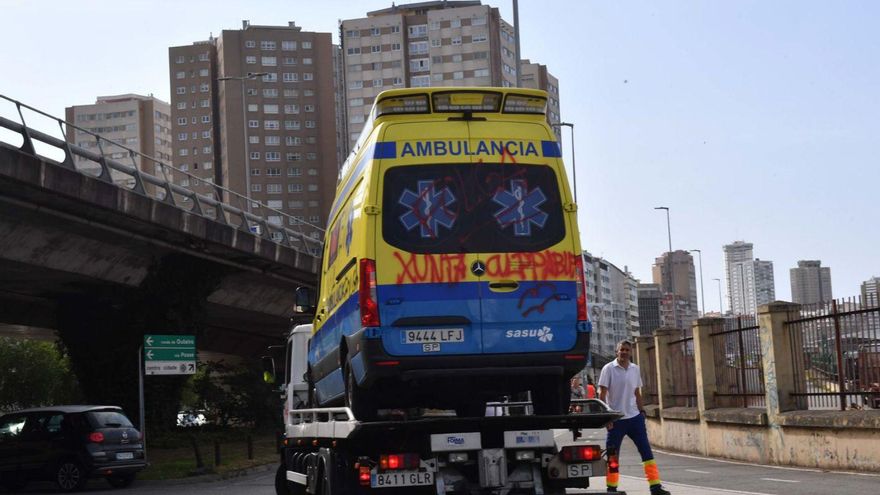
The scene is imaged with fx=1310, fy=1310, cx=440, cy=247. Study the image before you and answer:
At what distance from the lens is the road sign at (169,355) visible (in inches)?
1223

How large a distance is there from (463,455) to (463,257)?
1.58 meters

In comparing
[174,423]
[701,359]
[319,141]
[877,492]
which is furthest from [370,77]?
[877,492]

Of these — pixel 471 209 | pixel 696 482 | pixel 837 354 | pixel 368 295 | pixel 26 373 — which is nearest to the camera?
pixel 368 295

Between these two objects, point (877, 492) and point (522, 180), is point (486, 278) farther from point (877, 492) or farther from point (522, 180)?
point (877, 492)

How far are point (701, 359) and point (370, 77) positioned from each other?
132m

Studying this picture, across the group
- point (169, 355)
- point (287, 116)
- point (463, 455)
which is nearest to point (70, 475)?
point (169, 355)

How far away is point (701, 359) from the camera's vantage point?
2528 centimetres

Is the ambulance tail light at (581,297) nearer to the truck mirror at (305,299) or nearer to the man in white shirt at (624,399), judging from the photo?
the man in white shirt at (624,399)

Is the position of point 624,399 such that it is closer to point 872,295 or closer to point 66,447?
point 872,295

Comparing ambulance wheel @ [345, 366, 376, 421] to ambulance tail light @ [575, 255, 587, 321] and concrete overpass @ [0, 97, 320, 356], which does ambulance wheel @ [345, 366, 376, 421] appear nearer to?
ambulance tail light @ [575, 255, 587, 321]

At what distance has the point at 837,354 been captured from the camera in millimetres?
18766

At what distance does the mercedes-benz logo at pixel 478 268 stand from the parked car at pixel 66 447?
14870 millimetres

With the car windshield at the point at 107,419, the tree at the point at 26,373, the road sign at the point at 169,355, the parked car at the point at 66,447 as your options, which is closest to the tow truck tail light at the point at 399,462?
the parked car at the point at 66,447

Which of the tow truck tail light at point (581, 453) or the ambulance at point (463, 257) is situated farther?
the tow truck tail light at point (581, 453)
